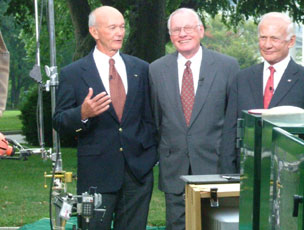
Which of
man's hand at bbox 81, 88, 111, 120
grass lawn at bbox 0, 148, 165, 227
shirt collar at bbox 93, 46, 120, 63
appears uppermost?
shirt collar at bbox 93, 46, 120, 63

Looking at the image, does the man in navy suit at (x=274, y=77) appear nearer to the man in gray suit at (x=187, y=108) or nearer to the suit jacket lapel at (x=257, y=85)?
the suit jacket lapel at (x=257, y=85)

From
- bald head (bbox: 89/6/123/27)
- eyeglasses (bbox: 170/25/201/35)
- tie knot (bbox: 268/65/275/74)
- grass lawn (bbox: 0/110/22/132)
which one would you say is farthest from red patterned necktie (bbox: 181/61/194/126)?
grass lawn (bbox: 0/110/22/132)

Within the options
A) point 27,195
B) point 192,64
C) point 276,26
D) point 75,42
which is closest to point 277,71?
point 276,26

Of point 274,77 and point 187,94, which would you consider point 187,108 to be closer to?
point 187,94

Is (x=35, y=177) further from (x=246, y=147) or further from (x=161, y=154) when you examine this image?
(x=246, y=147)

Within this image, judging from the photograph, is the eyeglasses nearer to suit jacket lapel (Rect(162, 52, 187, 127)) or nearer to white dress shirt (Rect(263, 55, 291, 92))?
suit jacket lapel (Rect(162, 52, 187, 127))

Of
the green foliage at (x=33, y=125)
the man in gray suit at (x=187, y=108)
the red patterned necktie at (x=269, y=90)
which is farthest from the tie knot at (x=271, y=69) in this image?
the green foliage at (x=33, y=125)

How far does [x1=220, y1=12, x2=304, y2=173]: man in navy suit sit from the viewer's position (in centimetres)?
531

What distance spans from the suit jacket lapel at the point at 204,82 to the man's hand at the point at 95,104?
676mm

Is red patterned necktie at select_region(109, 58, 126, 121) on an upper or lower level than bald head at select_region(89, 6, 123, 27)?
lower

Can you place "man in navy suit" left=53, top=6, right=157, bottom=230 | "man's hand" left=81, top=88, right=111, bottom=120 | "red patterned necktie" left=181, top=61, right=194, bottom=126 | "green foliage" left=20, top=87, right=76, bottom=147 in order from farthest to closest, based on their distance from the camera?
"green foliage" left=20, top=87, right=76, bottom=147
"red patterned necktie" left=181, top=61, right=194, bottom=126
"man in navy suit" left=53, top=6, right=157, bottom=230
"man's hand" left=81, top=88, right=111, bottom=120

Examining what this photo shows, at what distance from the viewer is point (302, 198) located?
2779mm

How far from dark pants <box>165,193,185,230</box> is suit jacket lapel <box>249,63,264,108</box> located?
98 cm

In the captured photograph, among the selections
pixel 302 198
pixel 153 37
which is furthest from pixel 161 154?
pixel 153 37
